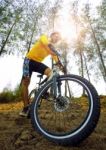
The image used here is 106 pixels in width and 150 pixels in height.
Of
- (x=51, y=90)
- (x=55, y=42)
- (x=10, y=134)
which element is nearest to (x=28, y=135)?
(x=10, y=134)

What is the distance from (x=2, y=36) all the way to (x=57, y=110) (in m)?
25.7

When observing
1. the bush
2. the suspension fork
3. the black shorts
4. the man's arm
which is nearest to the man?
the black shorts

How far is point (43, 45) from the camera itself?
7.02 metres

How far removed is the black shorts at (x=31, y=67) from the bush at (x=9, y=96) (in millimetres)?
12076

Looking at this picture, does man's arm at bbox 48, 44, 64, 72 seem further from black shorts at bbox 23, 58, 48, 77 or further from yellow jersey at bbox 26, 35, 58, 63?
black shorts at bbox 23, 58, 48, 77

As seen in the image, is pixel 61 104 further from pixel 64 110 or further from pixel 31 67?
pixel 31 67

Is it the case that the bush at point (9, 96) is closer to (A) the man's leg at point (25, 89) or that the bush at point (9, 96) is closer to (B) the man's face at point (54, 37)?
(A) the man's leg at point (25, 89)

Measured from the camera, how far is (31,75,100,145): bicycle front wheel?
4.92 meters

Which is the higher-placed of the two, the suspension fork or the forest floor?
the suspension fork

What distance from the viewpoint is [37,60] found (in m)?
7.34

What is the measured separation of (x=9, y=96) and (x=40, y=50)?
12917mm

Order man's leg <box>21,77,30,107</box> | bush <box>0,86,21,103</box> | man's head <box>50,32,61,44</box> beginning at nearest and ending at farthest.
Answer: man's head <box>50,32,61,44</box> → man's leg <box>21,77,30,107</box> → bush <box>0,86,21,103</box>

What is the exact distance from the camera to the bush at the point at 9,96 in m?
19.4

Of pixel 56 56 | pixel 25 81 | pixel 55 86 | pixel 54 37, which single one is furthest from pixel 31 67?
pixel 55 86
